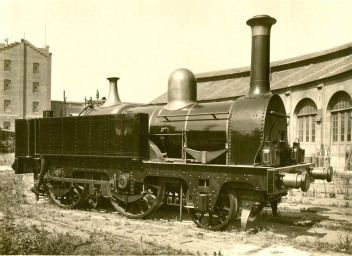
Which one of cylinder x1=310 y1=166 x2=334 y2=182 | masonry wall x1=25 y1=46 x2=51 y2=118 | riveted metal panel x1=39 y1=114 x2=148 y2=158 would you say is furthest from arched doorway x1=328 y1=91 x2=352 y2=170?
masonry wall x1=25 y1=46 x2=51 y2=118

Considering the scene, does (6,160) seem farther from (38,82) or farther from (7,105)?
(38,82)

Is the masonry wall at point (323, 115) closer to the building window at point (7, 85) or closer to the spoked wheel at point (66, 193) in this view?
the spoked wheel at point (66, 193)

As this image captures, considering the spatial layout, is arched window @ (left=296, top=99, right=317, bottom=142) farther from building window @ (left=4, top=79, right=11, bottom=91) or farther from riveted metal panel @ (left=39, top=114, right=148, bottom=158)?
building window @ (left=4, top=79, right=11, bottom=91)

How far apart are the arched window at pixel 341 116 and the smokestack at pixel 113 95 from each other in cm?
1464

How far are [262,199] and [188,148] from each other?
1.76 m

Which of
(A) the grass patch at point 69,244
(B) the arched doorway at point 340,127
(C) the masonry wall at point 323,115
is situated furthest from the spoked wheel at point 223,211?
(B) the arched doorway at point 340,127

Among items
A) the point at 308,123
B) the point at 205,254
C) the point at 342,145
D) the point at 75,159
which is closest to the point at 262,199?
the point at 205,254

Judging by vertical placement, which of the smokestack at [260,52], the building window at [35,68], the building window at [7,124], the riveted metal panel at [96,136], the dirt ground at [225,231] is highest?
Answer: the building window at [35,68]

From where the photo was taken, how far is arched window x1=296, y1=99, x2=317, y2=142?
24.3 meters

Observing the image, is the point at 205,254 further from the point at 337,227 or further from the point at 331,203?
the point at 331,203

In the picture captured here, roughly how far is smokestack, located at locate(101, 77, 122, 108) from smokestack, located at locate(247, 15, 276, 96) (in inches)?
151

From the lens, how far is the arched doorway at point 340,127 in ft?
68.4

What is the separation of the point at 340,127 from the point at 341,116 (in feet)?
1.99

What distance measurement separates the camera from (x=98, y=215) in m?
8.86
